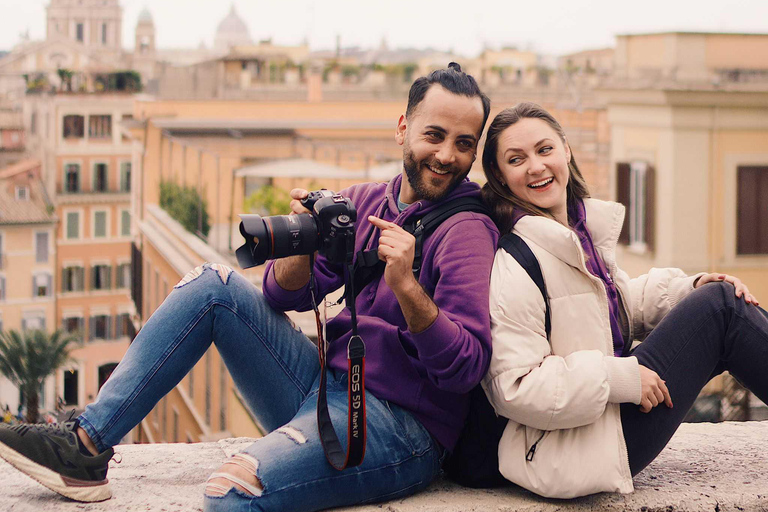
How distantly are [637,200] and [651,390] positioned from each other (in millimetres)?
11525

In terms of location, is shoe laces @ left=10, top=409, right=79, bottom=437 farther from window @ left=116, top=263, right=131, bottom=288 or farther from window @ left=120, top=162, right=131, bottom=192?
window @ left=120, top=162, right=131, bottom=192

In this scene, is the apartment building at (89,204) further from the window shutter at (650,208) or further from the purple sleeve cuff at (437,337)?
the purple sleeve cuff at (437,337)

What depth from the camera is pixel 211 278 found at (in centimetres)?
240

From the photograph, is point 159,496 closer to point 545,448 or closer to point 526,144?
point 545,448

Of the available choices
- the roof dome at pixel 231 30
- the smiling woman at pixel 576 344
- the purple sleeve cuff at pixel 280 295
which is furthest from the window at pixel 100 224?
the roof dome at pixel 231 30

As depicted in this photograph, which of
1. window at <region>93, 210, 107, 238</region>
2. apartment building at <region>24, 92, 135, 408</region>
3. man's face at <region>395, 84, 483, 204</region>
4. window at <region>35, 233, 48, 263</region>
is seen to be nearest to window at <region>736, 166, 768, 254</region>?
man's face at <region>395, 84, 483, 204</region>

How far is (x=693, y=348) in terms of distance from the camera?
2.33m

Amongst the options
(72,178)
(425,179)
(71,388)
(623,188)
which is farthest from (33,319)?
(425,179)

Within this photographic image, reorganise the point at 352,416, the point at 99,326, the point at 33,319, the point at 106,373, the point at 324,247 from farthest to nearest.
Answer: the point at 99,326
the point at 33,319
the point at 106,373
the point at 324,247
the point at 352,416

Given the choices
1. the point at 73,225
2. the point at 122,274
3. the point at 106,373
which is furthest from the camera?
the point at 122,274

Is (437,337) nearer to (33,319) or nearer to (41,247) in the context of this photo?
(33,319)

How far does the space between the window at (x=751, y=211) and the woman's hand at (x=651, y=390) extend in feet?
36.1

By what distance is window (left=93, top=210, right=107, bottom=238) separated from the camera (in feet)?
138

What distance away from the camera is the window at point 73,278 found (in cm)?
4075
